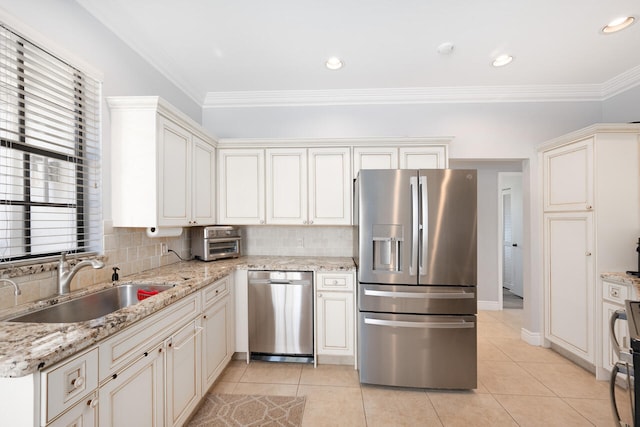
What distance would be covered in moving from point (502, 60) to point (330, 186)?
1.95 m

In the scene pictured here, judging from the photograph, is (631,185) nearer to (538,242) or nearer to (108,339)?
(538,242)

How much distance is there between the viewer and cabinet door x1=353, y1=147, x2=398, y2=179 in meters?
2.89

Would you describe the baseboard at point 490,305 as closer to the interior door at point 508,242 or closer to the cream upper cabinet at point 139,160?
the interior door at point 508,242

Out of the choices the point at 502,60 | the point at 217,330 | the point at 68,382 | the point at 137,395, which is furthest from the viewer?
the point at 502,60

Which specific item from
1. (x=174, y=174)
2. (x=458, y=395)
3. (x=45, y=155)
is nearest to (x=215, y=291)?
(x=174, y=174)

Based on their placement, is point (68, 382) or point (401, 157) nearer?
point (68, 382)

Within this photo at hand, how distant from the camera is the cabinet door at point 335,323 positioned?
2.55 m

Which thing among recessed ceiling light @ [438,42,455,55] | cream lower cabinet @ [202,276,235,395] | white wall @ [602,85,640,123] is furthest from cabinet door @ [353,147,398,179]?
white wall @ [602,85,640,123]

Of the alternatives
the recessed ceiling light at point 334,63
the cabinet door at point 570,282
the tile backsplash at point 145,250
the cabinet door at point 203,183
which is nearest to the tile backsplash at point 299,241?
the tile backsplash at point 145,250

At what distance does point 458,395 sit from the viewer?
218 centimetres

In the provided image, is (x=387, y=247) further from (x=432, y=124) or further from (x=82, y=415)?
(x=82, y=415)

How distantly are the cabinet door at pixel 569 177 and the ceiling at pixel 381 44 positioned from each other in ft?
2.64

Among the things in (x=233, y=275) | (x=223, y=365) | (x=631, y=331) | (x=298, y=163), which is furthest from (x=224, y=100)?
(x=631, y=331)

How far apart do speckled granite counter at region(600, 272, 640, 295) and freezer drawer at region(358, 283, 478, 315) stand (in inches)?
43.5
